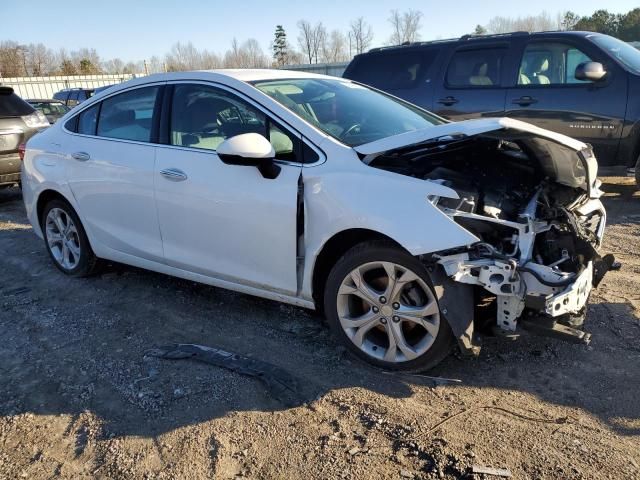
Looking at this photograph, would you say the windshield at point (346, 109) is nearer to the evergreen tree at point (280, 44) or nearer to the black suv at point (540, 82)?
the black suv at point (540, 82)

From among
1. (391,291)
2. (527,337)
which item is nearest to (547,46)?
(527,337)

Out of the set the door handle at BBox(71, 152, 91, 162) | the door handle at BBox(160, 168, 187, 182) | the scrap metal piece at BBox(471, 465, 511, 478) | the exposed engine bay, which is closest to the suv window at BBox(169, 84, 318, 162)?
the door handle at BBox(160, 168, 187, 182)

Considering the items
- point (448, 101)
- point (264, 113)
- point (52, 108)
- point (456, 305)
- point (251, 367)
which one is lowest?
point (52, 108)

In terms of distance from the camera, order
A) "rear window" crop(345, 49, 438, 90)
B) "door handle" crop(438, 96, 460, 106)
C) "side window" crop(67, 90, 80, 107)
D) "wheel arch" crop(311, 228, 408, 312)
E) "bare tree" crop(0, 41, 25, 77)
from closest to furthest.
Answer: "wheel arch" crop(311, 228, 408, 312) < "door handle" crop(438, 96, 460, 106) < "rear window" crop(345, 49, 438, 90) < "side window" crop(67, 90, 80, 107) < "bare tree" crop(0, 41, 25, 77)

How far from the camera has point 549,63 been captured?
699 cm

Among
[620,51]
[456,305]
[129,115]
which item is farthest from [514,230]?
[620,51]

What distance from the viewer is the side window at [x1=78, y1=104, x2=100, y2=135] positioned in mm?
4715

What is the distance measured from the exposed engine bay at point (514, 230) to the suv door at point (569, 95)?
11.4 ft

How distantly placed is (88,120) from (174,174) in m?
1.41

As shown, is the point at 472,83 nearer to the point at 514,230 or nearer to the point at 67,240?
the point at 514,230

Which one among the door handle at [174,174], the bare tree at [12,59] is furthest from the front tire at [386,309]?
the bare tree at [12,59]

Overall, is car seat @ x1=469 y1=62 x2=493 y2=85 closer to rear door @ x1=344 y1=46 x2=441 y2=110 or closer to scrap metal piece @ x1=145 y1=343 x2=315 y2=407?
rear door @ x1=344 y1=46 x2=441 y2=110

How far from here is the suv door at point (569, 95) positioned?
21.5 ft

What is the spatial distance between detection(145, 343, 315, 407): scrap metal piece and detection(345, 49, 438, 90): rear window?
5.55 meters
